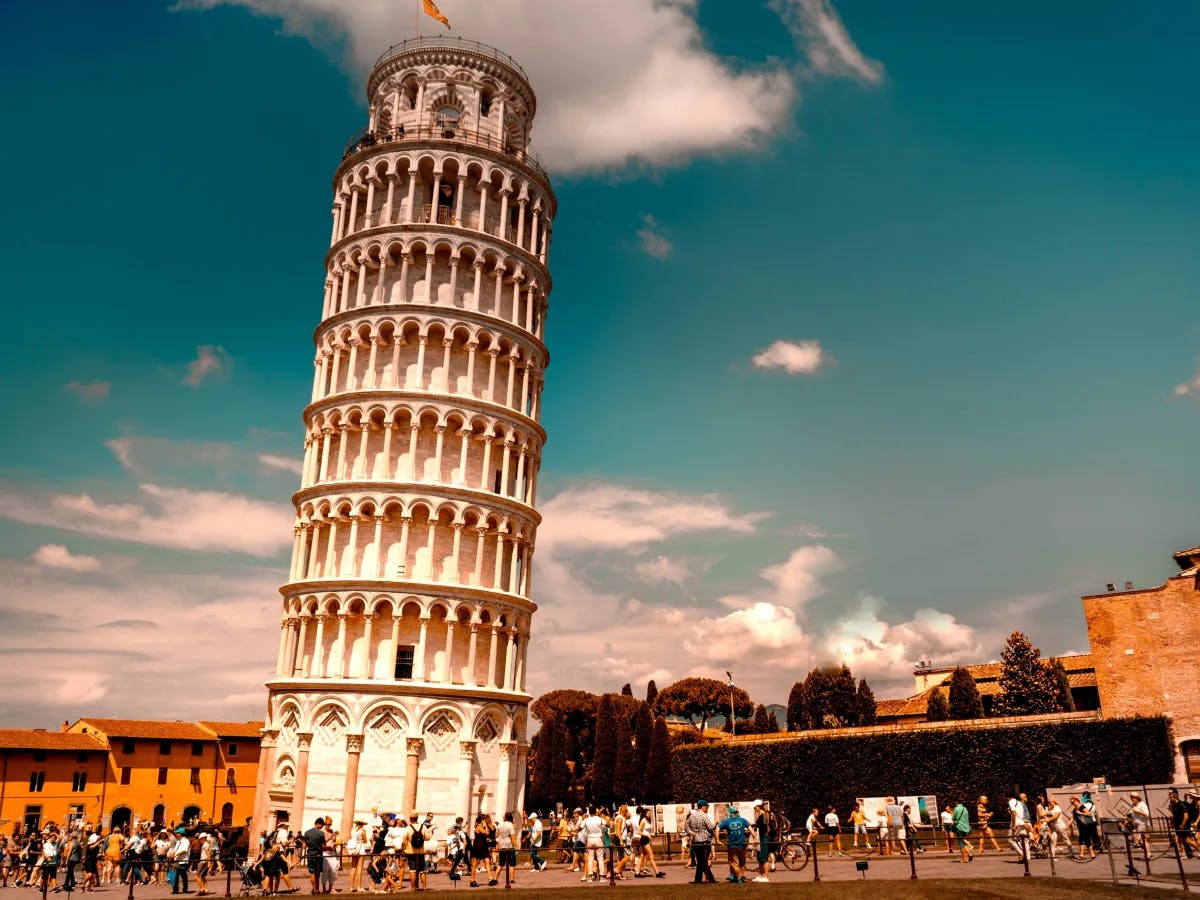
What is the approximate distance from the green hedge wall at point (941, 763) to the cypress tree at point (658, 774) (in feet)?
50.8

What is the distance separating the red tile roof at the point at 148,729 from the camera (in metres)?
75.6

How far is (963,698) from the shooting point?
62688 millimetres

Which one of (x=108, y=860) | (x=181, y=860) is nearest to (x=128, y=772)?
(x=108, y=860)

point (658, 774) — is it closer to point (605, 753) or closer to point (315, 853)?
point (605, 753)

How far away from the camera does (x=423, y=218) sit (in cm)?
4816

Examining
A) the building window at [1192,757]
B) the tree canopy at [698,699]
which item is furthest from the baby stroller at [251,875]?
the tree canopy at [698,699]

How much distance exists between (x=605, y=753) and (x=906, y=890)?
53.9m

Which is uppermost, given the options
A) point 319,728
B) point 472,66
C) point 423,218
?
point 472,66

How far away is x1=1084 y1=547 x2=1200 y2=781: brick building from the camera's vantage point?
1549 inches

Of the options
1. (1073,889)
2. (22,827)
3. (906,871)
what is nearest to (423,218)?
(906,871)

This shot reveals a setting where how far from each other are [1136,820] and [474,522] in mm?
28596

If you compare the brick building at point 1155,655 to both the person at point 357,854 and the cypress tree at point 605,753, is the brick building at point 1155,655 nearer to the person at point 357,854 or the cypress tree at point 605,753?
the person at point 357,854

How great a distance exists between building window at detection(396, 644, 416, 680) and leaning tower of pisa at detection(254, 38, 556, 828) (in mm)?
63

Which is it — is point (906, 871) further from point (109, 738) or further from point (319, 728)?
point (109, 738)
